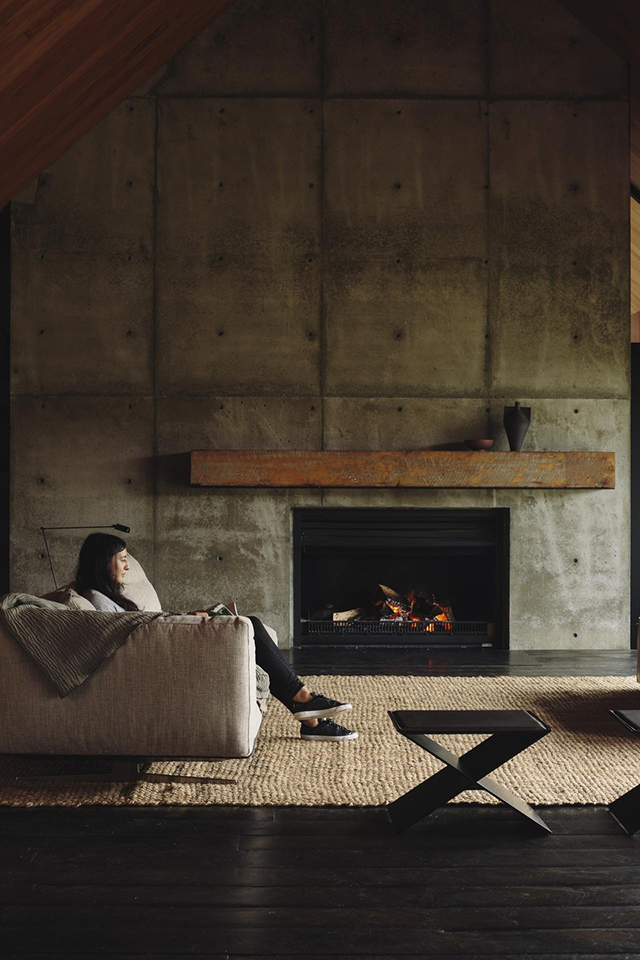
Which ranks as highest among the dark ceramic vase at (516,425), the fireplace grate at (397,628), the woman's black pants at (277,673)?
the dark ceramic vase at (516,425)

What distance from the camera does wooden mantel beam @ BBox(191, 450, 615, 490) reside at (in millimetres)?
6160

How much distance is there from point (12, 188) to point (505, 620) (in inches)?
181

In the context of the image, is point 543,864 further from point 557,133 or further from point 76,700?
point 557,133

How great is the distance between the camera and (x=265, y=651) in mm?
3932

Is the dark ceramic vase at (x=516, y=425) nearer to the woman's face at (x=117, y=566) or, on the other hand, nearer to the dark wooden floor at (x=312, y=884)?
the woman's face at (x=117, y=566)

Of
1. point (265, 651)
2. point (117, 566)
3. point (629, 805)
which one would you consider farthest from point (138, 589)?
point (629, 805)

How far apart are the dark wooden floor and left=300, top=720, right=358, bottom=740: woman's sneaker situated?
0.79 meters

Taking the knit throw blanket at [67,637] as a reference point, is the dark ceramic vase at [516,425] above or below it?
above

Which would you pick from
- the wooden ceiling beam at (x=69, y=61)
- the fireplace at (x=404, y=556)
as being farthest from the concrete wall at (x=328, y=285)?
the wooden ceiling beam at (x=69, y=61)

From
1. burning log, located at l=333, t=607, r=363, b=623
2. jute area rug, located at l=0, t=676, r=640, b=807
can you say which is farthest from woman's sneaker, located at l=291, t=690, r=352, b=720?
burning log, located at l=333, t=607, r=363, b=623

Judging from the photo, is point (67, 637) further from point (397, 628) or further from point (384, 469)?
point (397, 628)

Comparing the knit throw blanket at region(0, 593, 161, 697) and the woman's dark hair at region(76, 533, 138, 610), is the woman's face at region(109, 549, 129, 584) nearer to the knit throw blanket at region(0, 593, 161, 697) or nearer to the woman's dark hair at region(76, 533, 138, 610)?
the woman's dark hair at region(76, 533, 138, 610)

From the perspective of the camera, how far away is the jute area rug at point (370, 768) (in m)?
3.22

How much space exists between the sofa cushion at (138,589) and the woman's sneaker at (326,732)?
112 cm
